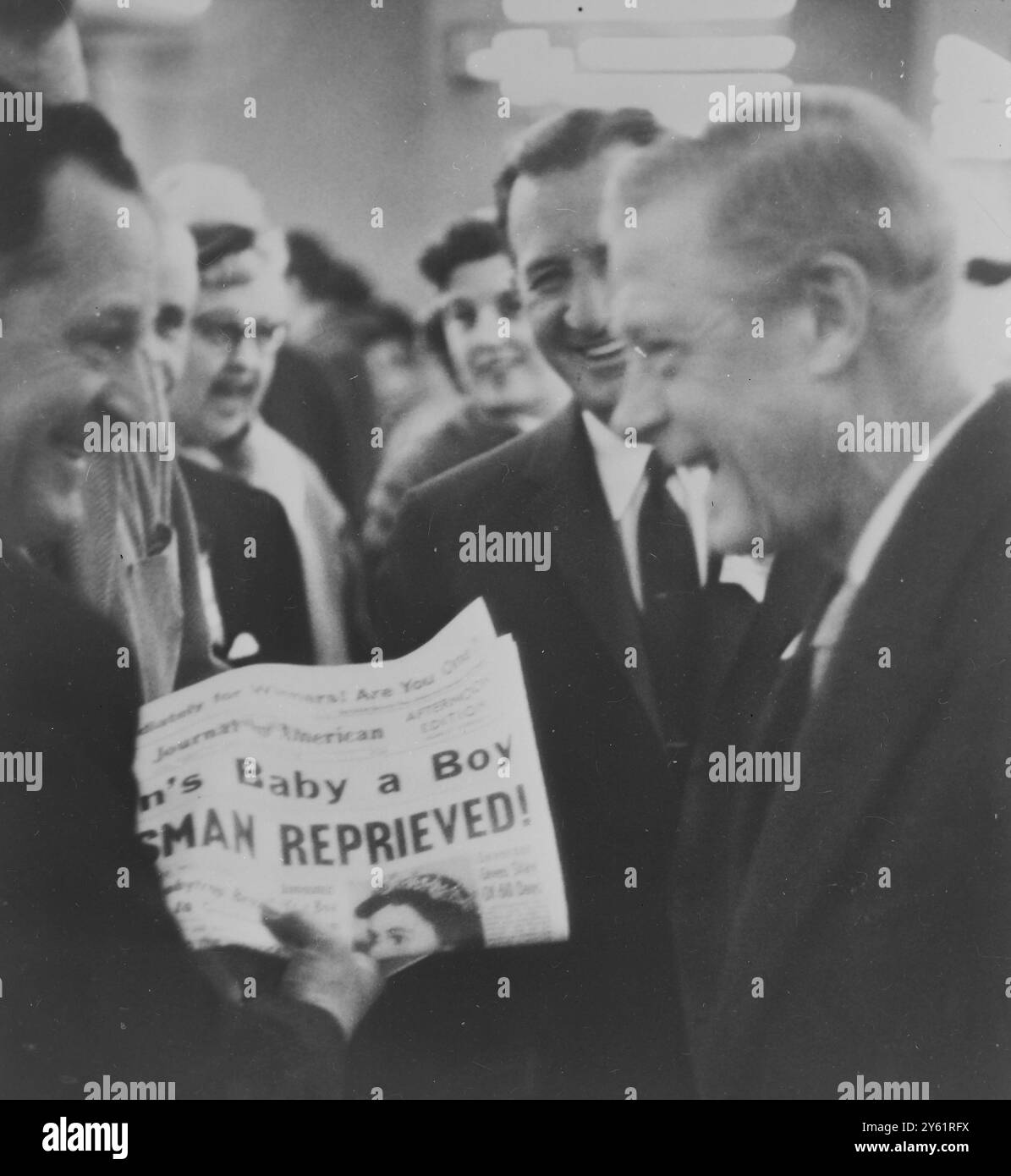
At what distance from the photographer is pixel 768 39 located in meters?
2.18

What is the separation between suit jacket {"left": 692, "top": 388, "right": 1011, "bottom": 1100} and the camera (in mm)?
2193

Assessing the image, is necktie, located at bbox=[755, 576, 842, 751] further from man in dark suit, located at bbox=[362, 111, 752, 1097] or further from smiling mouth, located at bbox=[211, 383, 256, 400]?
smiling mouth, located at bbox=[211, 383, 256, 400]

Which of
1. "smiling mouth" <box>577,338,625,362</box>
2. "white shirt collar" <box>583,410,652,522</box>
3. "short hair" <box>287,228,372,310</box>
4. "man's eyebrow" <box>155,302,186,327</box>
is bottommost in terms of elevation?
"white shirt collar" <box>583,410,652,522</box>

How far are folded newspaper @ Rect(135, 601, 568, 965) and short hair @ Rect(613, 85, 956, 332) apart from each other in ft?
2.97

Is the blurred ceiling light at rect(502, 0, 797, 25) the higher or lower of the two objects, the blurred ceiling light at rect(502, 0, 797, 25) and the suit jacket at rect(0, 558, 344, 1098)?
the higher

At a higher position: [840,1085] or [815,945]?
[815,945]

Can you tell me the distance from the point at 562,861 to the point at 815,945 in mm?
529

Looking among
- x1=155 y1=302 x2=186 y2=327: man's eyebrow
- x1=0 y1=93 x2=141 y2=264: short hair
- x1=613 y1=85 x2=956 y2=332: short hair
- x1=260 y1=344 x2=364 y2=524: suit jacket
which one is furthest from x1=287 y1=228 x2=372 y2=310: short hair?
x1=613 y1=85 x2=956 y2=332: short hair

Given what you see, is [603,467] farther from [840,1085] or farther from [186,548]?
[840,1085]

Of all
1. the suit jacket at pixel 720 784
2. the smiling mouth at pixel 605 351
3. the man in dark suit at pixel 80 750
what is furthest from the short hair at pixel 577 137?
the suit jacket at pixel 720 784

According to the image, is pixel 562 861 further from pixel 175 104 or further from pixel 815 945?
pixel 175 104
